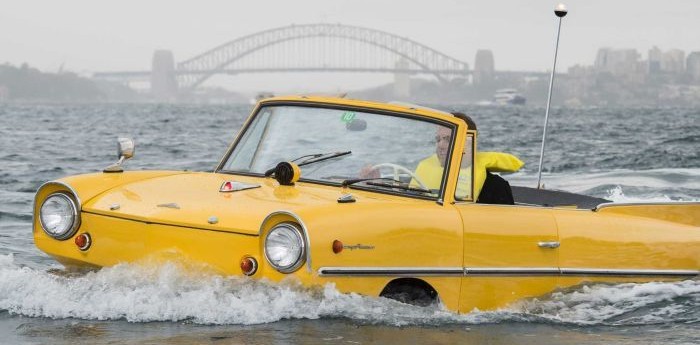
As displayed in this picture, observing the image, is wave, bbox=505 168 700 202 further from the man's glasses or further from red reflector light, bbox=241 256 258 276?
red reflector light, bbox=241 256 258 276

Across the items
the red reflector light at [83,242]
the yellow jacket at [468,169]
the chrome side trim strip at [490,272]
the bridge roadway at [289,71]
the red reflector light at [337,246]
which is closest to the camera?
the red reflector light at [337,246]

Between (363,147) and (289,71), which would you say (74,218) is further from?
Result: (289,71)

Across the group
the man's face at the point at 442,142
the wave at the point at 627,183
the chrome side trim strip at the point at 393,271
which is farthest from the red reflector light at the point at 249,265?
the wave at the point at 627,183

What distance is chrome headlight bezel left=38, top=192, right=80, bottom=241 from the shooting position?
7035mm

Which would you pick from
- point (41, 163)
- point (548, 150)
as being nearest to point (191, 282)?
point (41, 163)

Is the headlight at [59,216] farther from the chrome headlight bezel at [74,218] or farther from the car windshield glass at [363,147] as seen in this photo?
the car windshield glass at [363,147]

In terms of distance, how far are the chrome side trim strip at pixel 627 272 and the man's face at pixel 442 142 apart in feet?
3.26

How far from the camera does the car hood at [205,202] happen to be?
6.55m

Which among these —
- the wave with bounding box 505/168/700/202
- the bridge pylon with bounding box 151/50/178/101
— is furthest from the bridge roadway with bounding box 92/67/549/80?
the wave with bounding box 505/168/700/202

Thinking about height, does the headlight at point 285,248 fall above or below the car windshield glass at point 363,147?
Result: below

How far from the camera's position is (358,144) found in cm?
762

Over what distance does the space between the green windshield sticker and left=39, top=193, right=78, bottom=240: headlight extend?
1.69 metres

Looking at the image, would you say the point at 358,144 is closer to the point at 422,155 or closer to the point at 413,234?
the point at 422,155

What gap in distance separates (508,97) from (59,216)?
138m
